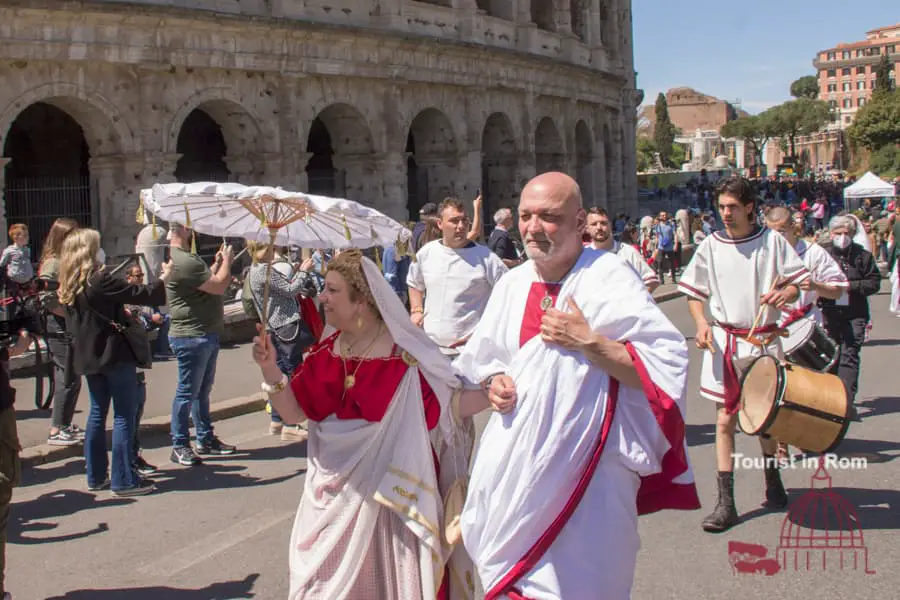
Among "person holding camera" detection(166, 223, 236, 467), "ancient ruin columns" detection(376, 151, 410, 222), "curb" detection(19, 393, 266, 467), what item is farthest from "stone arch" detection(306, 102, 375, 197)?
"person holding camera" detection(166, 223, 236, 467)

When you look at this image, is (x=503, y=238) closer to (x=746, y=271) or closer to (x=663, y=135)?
(x=746, y=271)

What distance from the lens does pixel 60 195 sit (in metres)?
21.0

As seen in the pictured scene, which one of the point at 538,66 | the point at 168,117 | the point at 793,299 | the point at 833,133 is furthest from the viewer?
the point at 833,133

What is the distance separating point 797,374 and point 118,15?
50.6 ft

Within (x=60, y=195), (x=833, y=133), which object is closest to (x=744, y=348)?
(x=60, y=195)

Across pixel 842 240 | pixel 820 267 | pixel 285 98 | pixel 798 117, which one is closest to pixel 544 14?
pixel 285 98

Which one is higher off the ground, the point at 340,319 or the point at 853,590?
the point at 340,319

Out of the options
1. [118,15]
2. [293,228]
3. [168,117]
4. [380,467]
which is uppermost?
[118,15]

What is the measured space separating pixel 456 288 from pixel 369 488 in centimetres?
338

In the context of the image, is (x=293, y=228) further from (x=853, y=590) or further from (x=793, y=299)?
(x=853, y=590)

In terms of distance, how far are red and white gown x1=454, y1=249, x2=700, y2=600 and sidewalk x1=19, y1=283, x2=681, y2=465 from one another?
6.18 metres

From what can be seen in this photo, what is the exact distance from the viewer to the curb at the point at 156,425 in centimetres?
885

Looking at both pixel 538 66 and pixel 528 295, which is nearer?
pixel 528 295

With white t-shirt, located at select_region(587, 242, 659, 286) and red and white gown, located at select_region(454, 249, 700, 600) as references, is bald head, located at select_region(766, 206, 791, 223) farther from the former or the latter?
red and white gown, located at select_region(454, 249, 700, 600)
